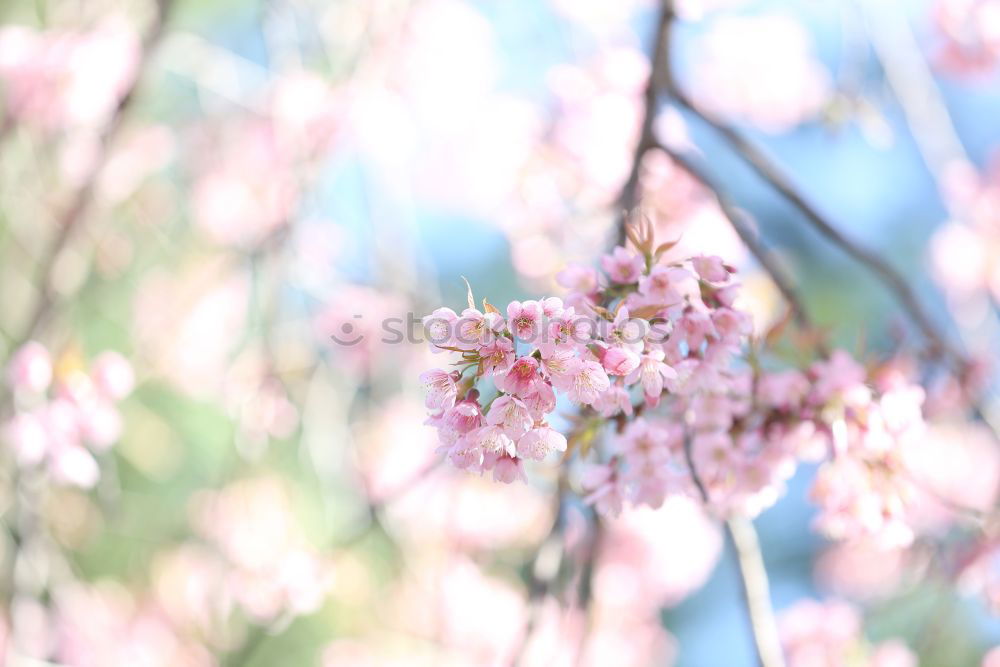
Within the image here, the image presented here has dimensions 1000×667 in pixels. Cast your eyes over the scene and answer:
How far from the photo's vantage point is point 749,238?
957 mm

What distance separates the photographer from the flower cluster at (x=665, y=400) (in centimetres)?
66

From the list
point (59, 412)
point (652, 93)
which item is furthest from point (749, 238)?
point (59, 412)

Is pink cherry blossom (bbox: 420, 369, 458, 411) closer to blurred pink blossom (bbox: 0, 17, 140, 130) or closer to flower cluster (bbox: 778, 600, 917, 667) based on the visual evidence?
flower cluster (bbox: 778, 600, 917, 667)

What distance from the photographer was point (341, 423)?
1765 millimetres

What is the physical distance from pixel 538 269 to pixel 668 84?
2.99 feet

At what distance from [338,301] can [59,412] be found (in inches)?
35.7

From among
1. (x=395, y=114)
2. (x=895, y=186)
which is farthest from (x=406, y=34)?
(x=895, y=186)

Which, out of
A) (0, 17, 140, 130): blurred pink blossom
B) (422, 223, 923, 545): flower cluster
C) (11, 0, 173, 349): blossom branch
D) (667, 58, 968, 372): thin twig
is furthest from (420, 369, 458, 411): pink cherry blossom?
(0, 17, 140, 130): blurred pink blossom

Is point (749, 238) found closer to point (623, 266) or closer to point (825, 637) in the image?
point (623, 266)

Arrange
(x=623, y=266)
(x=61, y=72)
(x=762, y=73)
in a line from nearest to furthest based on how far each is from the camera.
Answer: (x=623, y=266), (x=61, y=72), (x=762, y=73)

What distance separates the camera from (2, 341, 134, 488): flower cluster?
1.26m

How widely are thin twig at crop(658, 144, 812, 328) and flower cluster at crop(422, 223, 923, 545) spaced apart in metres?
0.07

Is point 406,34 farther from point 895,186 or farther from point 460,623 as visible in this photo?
point 895,186

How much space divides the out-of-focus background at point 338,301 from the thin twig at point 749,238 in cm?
9
